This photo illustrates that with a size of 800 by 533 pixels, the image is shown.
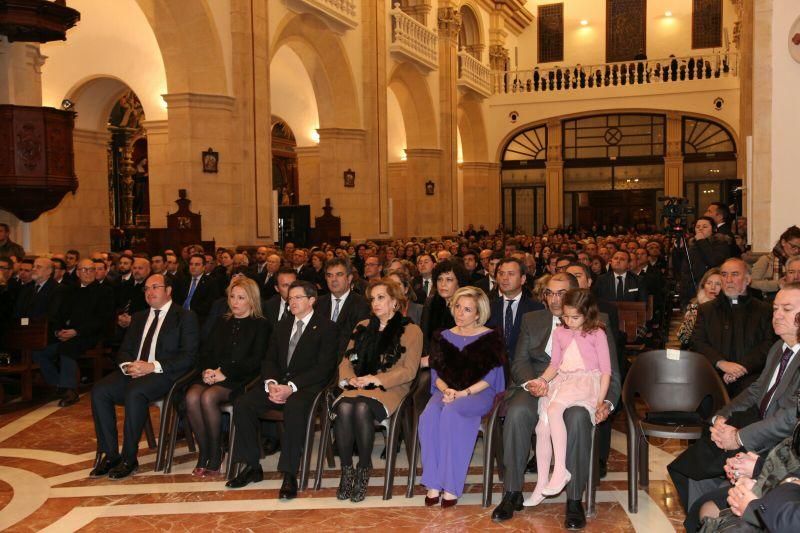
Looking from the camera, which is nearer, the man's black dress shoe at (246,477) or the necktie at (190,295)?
the man's black dress shoe at (246,477)

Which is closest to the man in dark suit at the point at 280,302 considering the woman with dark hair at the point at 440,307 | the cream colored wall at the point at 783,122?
the woman with dark hair at the point at 440,307

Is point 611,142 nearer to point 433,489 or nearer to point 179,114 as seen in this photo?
point 179,114

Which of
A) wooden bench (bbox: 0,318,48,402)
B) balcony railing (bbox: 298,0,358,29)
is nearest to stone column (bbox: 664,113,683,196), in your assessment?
balcony railing (bbox: 298,0,358,29)

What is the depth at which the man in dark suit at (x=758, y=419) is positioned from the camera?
13.1ft

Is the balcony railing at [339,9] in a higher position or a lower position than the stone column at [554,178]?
higher

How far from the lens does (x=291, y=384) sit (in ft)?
18.5

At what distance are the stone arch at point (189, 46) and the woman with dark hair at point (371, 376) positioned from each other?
8.77 m

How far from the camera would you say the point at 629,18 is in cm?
3133

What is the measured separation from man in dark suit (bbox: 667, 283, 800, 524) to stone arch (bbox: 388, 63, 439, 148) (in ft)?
62.2

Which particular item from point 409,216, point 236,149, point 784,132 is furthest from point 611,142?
point 784,132

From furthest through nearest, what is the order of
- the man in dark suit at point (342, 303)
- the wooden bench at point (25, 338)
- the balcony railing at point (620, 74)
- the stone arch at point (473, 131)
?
the stone arch at point (473, 131) < the balcony railing at point (620, 74) < the wooden bench at point (25, 338) < the man in dark suit at point (342, 303)

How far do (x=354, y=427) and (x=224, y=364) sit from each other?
4.02 ft

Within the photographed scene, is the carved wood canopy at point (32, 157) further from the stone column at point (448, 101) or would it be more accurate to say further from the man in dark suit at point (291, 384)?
the stone column at point (448, 101)

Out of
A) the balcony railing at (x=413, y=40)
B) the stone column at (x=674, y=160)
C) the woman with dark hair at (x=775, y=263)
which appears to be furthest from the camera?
the stone column at (x=674, y=160)
